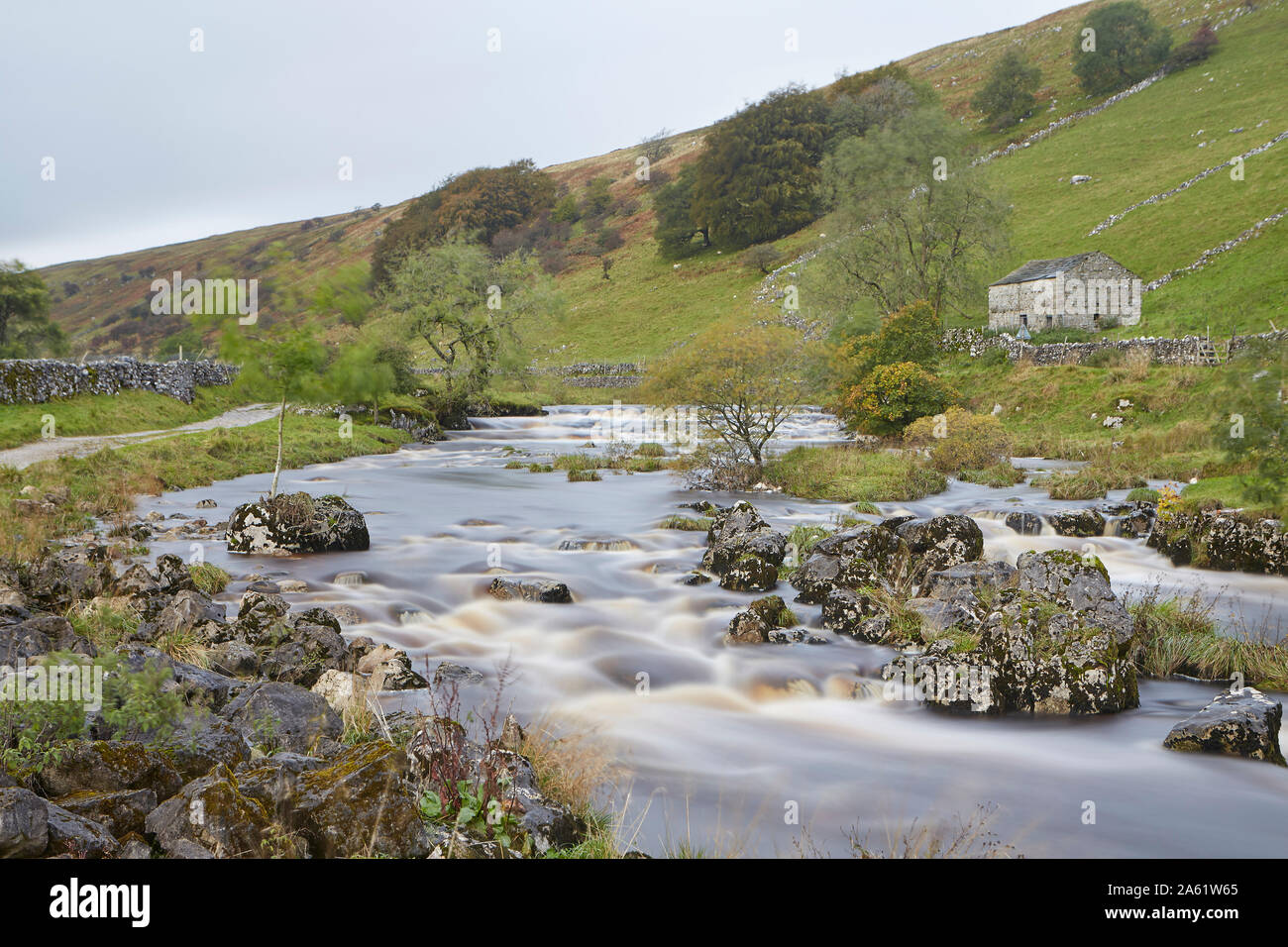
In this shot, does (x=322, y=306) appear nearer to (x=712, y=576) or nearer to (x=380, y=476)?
(x=712, y=576)

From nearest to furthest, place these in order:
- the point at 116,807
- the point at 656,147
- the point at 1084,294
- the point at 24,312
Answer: the point at 116,807
the point at 1084,294
the point at 24,312
the point at 656,147

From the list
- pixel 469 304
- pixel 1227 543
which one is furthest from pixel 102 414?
pixel 1227 543

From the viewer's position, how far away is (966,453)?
26.7 metres

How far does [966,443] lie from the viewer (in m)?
27.0

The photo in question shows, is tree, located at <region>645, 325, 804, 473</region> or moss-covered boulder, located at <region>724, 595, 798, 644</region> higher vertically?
tree, located at <region>645, 325, 804, 473</region>

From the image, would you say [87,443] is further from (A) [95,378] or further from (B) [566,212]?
(B) [566,212]

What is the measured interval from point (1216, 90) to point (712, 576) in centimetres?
7975

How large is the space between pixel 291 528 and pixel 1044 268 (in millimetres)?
43075

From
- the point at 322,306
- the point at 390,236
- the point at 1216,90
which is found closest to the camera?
the point at 322,306

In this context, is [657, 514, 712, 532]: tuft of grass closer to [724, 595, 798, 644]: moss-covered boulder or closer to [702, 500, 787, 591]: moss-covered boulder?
[702, 500, 787, 591]: moss-covered boulder

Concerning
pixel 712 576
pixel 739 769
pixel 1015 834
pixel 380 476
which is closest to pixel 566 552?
pixel 712 576

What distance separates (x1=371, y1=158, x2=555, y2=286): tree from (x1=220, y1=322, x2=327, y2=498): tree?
9198 centimetres

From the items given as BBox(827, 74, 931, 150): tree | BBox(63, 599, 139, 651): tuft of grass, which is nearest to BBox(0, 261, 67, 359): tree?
BBox(63, 599, 139, 651): tuft of grass

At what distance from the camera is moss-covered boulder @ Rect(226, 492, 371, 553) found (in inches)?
626
